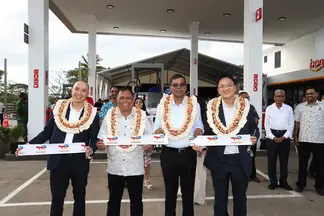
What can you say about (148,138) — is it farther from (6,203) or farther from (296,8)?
(296,8)

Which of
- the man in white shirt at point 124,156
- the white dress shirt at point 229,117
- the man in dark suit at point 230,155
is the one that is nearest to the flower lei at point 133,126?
the man in white shirt at point 124,156

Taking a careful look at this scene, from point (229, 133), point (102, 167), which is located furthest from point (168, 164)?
point (102, 167)

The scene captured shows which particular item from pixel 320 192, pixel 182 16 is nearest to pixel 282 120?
pixel 320 192

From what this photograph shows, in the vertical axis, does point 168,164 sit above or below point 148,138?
below

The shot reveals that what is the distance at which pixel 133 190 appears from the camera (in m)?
3.44

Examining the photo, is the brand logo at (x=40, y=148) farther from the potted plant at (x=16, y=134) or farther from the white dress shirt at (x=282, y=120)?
the potted plant at (x=16, y=134)

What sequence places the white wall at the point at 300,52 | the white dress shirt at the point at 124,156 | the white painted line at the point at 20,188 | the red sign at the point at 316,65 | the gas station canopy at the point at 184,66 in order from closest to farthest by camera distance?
the white dress shirt at the point at 124,156
the white painted line at the point at 20,188
the red sign at the point at 316,65
the white wall at the point at 300,52
the gas station canopy at the point at 184,66

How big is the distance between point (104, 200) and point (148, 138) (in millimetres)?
2195

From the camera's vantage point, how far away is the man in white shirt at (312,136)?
546 cm

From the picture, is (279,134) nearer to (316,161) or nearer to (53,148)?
(316,161)

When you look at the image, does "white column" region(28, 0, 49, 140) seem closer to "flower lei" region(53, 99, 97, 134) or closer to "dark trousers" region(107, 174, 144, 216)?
"flower lei" region(53, 99, 97, 134)

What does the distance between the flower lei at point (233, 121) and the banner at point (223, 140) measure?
0.19 ft

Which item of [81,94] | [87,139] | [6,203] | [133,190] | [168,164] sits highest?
[81,94]

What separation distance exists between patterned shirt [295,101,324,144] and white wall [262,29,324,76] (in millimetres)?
12978
